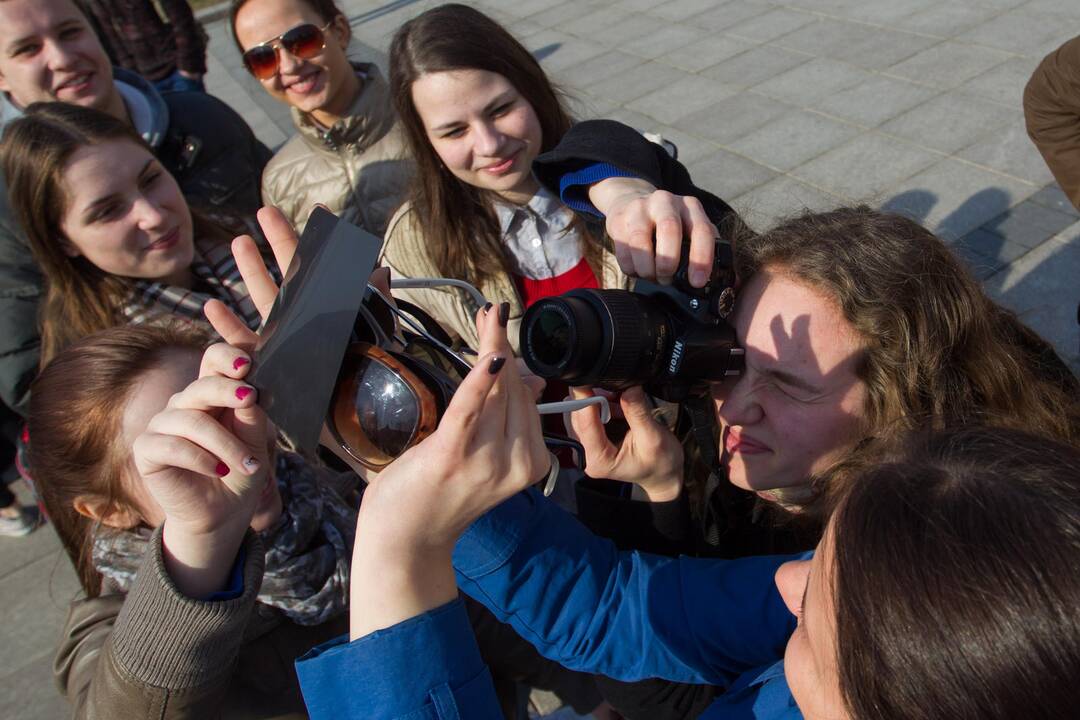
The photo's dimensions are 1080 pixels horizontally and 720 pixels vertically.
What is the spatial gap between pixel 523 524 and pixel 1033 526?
0.73 m

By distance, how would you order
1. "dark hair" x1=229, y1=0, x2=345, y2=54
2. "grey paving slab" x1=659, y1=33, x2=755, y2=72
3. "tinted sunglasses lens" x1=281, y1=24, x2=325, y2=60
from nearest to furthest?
"tinted sunglasses lens" x1=281, y1=24, x2=325, y2=60
"dark hair" x1=229, y1=0, x2=345, y2=54
"grey paving slab" x1=659, y1=33, x2=755, y2=72

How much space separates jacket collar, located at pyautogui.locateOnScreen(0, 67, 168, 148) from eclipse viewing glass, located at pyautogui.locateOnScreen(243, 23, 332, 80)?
36cm

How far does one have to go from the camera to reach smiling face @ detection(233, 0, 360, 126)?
9.23ft

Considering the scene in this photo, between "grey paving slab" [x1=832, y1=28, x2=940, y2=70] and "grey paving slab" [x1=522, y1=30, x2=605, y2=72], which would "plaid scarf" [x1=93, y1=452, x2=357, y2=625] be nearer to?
"grey paving slab" [x1=832, y1=28, x2=940, y2=70]

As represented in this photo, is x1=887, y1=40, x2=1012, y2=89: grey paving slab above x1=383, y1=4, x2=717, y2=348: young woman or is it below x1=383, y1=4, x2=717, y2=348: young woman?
below

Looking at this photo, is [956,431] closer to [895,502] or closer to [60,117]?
[895,502]

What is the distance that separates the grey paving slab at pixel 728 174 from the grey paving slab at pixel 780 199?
0.05m

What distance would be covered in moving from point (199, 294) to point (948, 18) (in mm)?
5543

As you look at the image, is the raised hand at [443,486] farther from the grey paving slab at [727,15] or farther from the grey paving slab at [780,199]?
the grey paving slab at [727,15]

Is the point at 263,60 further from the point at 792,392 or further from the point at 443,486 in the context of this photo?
the point at 443,486

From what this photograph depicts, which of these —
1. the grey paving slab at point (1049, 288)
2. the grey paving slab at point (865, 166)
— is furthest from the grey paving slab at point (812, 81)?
the grey paving slab at point (1049, 288)

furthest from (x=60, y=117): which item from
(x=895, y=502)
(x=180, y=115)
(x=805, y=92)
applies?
(x=805, y=92)

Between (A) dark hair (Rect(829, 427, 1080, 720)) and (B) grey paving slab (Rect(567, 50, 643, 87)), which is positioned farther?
(B) grey paving slab (Rect(567, 50, 643, 87))

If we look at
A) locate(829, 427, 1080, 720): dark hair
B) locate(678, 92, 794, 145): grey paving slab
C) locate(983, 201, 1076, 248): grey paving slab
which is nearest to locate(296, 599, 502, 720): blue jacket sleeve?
locate(829, 427, 1080, 720): dark hair
